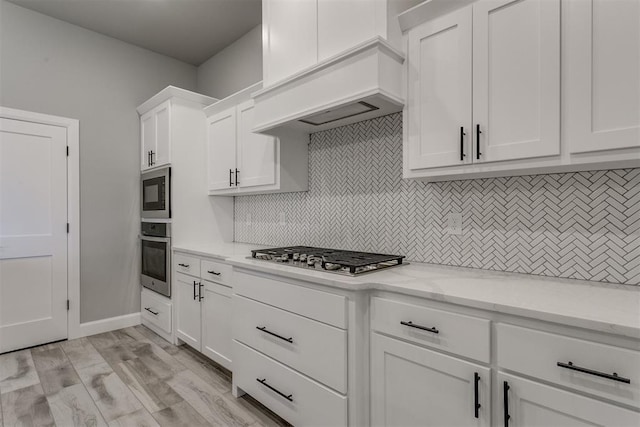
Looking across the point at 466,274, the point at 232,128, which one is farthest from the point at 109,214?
the point at 466,274

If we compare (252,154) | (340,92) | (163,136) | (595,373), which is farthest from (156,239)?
(595,373)

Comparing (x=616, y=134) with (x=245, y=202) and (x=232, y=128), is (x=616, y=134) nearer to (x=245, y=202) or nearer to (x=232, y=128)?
(x=232, y=128)

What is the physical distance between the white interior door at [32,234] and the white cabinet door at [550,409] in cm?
373

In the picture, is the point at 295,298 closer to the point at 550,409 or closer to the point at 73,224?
the point at 550,409

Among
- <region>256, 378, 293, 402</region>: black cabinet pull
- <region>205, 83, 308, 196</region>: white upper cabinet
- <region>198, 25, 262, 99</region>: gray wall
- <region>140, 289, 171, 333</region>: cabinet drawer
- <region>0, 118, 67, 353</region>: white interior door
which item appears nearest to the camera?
<region>256, 378, 293, 402</region>: black cabinet pull

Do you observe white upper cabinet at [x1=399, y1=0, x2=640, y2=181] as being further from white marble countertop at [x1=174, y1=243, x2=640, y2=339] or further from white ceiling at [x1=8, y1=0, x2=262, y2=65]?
white ceiling at [x1=8, y1=0, x2=262, y2=65]

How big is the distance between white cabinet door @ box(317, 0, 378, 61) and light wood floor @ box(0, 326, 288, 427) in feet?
7.22

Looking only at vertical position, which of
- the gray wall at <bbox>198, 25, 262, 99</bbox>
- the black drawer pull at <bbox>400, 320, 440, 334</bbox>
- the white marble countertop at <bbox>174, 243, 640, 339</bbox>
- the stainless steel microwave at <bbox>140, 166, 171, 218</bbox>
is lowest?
the black drawer pull at <bbox>400, 320, 440, 334</bbox>

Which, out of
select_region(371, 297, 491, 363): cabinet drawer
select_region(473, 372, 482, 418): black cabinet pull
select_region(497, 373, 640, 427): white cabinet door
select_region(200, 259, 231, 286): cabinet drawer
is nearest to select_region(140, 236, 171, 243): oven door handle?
select_region(200, 259, 231, 286): cabinet drawer

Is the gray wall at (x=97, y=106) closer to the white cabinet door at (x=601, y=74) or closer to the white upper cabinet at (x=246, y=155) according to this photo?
the white upper cabinet at (x=246, y=155)

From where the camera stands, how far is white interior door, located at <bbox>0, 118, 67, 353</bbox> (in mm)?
2893

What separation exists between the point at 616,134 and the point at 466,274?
2.69 ft

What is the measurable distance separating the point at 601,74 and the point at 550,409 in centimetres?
120

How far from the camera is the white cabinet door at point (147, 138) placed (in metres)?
3.41
